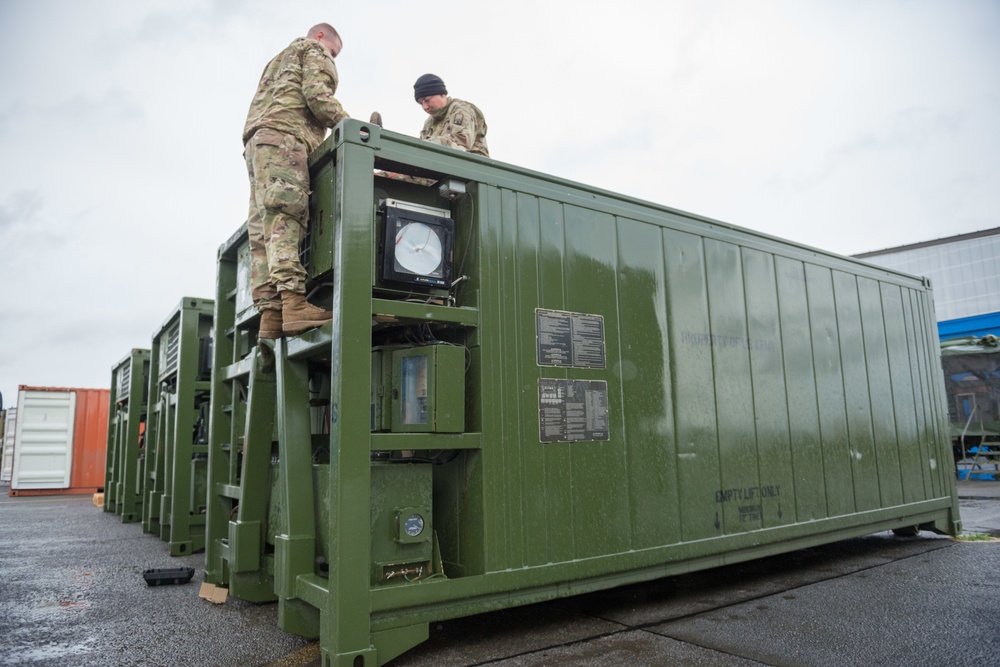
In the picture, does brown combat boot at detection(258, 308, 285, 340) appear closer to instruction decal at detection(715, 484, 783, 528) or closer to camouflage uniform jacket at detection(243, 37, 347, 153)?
camouflage uniform jacket at detection(243, 37, 347, 153)

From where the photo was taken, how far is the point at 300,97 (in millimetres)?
3725

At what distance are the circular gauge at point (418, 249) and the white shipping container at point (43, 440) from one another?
13.8m

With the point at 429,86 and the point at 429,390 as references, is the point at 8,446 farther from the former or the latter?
the point at 429,390

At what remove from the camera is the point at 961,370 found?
12.3 m

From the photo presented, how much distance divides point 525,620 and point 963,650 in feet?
6.88

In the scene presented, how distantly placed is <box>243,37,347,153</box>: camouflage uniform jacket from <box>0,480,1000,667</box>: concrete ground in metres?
2.69

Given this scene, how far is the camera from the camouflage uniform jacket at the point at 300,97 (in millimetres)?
3615

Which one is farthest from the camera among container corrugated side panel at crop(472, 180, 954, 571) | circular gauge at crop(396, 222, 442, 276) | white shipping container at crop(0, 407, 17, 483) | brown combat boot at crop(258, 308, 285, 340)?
white shipping container at crop(0, 407, 17, 483)

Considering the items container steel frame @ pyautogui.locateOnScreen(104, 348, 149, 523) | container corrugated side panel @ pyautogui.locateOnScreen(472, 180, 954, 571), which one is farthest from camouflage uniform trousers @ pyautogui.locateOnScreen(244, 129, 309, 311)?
container steel frame @ pyautogui.locateOnScreen(104, 348, 149, 523)

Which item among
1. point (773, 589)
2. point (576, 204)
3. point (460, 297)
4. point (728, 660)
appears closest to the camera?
→ point (728, 660)

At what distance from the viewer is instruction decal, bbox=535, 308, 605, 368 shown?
3646 mm

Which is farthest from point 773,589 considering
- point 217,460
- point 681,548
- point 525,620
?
point 217,460

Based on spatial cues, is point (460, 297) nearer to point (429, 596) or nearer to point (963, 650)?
point (429, 596)

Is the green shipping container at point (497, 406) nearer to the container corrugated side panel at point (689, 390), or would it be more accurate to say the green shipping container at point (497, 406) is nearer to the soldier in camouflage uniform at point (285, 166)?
the container corrugated side panel at point (689, 390)
